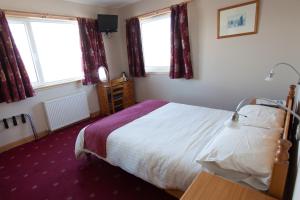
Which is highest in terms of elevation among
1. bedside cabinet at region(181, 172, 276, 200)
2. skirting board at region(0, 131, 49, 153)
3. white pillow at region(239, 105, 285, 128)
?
white pillow at region(239, 105, 285, 128)

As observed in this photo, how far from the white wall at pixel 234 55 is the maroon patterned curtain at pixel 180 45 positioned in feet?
0.37

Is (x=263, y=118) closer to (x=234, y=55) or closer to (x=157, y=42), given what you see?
(x=234, y=55)

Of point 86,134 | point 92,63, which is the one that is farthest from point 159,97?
point 86,134

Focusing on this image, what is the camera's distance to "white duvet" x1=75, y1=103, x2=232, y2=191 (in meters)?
1.43

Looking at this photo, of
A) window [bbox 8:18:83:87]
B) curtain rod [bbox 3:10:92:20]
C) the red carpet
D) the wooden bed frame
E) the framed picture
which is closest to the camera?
the wooden bed frame

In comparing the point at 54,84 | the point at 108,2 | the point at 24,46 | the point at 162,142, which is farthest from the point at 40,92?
the point at 162,142

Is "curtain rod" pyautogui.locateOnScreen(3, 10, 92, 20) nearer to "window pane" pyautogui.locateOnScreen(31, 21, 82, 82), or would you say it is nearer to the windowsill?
"window pane" pyautogui.locateOnScreen(31, 21, 82, 82)

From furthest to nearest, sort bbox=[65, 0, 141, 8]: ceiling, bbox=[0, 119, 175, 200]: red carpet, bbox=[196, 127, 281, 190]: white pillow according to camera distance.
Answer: bbox=[65, 0, 141, 8]: ceiling
bbox=[0, 119, 175, 200]: red carpet
bbox=[196, 127, 281, 190]: white pillow

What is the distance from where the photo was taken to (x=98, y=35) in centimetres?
382

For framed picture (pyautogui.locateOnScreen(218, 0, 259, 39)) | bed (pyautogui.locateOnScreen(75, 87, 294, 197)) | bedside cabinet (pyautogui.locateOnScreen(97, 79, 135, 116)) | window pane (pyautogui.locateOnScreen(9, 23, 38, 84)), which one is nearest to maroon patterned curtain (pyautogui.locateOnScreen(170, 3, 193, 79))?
framed picture (pyautogui.locateOnScreen(218, 0, 259, 39))

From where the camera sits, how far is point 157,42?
3.76m

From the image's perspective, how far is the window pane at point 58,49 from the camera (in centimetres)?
317

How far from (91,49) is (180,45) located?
180 centimetres

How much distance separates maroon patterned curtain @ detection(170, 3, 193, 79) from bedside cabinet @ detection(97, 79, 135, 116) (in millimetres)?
1226
